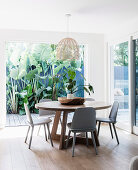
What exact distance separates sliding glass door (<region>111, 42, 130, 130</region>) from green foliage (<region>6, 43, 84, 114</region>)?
1884 mm

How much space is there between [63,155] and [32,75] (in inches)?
163

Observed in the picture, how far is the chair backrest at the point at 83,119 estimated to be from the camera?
3.31 metres

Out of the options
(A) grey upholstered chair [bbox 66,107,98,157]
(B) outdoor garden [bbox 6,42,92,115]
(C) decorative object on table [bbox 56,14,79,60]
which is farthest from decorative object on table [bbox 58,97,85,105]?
(B) outdoor garden [bbox 6,42,92,115]

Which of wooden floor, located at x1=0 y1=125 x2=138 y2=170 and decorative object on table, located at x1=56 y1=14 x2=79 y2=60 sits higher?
decorative object on table, located at x1=56 y1=14 x2=79 y2=60

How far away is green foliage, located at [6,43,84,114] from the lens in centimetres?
729

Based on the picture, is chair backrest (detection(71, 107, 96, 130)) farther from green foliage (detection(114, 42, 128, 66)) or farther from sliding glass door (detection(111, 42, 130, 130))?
green foliage (detection(114, 42, 128, 66))

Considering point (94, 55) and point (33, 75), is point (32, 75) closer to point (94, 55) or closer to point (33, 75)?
point (33, 75)

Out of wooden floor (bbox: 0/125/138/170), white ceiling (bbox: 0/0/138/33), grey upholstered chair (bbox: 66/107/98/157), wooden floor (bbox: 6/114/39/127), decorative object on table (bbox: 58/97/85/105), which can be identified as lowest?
wooden floor (bbox: 6/114/39/127)

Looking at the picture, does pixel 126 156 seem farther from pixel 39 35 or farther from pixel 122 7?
pixel 39 35

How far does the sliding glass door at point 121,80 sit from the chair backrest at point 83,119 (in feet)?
6.32

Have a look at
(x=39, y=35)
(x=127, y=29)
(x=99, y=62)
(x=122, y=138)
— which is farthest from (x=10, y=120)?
(x=127, y=29)

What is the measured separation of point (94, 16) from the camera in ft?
15.0

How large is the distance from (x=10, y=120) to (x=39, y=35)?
2.56 meters

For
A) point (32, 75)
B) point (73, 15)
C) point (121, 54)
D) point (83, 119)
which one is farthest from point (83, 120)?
point (32, 75)
